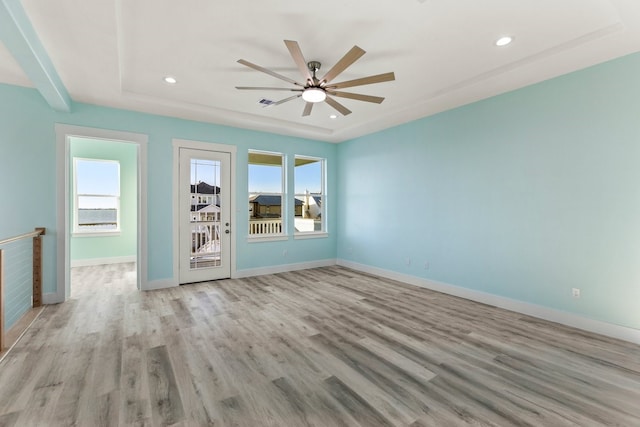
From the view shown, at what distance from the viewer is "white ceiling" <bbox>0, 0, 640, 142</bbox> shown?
91.9 inches

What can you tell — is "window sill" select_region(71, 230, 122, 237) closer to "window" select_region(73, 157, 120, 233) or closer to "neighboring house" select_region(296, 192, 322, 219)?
"window" select_region(73, 157, 120, 233)

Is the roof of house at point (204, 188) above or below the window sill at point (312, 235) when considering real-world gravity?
above

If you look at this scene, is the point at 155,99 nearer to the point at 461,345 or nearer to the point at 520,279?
the point at 461,345

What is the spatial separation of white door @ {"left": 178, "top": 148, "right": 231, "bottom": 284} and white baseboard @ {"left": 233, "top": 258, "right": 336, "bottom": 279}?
31 centimetres

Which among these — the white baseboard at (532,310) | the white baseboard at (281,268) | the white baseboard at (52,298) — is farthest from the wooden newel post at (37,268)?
the white baseboard at (532,310)

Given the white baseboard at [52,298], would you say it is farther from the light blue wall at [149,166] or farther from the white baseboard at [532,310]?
the white baseboard at [532,310]

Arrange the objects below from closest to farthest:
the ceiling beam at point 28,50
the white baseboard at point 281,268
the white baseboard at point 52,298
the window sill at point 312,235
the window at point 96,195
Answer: the ceiling beam at point 28,50 → the white baseboard at point 52,298 → the white baseboard at point 281,268 → the window sill at point 312,235 → the window at point 96,195

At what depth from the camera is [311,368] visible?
7.91 ft

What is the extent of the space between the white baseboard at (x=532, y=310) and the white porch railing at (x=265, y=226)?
8.20 ft

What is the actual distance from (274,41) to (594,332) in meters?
4.54

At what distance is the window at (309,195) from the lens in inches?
257

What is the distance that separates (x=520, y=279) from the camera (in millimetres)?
3746

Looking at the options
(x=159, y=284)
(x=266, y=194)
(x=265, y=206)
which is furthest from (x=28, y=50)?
(x=265, y=206)

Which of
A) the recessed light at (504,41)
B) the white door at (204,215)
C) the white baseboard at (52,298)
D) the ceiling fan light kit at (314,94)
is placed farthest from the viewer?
the white door at (204,215)
